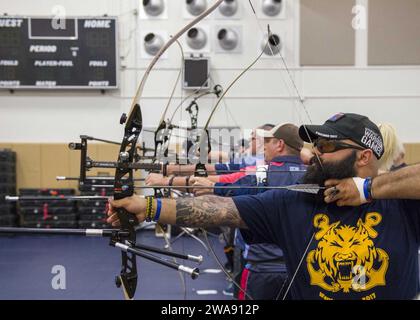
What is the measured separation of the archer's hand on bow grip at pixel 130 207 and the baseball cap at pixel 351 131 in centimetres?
58

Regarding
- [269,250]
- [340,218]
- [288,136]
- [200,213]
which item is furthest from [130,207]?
[288,136]

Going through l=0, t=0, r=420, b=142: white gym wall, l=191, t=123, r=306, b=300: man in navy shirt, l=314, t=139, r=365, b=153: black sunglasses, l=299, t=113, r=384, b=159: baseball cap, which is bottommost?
l=191, t=123, r=306, b=300: man in navy shirt

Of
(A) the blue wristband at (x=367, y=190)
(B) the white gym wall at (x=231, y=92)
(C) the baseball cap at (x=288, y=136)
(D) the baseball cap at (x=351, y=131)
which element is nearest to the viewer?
(A) the blue wristband at (x=367, y=190)

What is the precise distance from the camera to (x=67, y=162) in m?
6.52

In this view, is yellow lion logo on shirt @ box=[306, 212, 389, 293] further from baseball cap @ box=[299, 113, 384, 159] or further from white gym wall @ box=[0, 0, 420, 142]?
white gym wall @ box=[0, 0, 420, 142]

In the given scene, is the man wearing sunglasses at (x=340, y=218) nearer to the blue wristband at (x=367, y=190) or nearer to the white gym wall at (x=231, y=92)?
the blue wristband at (x=367, y=190)

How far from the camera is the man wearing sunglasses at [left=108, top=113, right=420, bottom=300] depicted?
4.20 feet

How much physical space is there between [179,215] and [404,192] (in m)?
0.66

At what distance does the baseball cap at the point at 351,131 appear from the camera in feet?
4.49

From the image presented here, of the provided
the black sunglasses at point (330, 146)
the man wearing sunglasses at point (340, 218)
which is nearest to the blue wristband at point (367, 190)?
the man wearing sunglasses at point (340, 218)

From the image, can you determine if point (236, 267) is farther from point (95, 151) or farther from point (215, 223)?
point (95, 151)

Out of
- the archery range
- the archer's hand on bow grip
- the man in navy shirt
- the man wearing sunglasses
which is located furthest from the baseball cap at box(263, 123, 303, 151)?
the archery range
